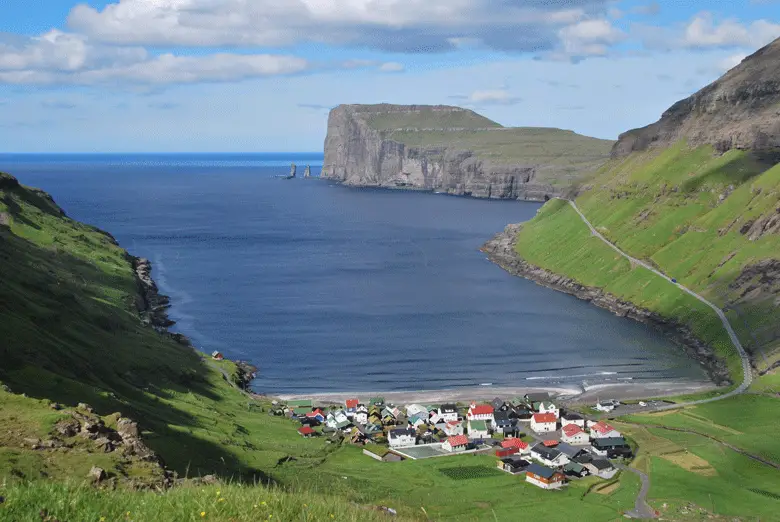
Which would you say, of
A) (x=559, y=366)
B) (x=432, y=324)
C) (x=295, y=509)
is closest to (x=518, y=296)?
(x=432, y=324)

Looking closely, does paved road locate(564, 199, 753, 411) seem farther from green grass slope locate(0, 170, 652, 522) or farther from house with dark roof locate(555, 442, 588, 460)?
green grass slope locate(0, 170, 652, 522)

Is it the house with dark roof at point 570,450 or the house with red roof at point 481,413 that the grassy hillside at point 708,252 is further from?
the house with dark roof at point 570,450

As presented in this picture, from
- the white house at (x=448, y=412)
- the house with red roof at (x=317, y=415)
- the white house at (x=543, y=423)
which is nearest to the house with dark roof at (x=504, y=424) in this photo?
the white house at (x=543, y=423)

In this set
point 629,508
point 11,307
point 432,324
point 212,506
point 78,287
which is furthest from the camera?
point 432,324

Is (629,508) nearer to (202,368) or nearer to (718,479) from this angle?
(718,479)

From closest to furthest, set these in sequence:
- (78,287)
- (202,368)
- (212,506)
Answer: (212,506) → (202,368) → (78,287)

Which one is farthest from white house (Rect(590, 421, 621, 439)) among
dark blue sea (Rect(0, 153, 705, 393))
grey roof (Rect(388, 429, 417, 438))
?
dark blue sea (Rect(0, 153, 705, 393))
